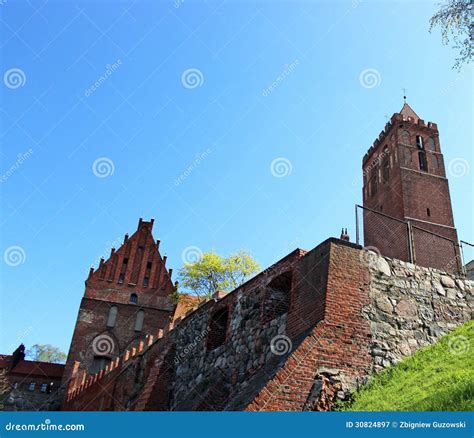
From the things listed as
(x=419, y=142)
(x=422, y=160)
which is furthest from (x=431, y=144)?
(x=422, y=160)

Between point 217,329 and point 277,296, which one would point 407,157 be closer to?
point 217,329

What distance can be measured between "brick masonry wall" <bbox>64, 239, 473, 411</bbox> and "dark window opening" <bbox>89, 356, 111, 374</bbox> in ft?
69.0

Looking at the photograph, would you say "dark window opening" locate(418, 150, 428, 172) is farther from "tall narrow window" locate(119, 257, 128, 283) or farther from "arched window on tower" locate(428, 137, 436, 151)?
"tall narrow window" locate(119, 257, 128, 283)

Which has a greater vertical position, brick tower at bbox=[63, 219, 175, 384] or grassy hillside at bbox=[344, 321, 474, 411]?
brick tower at bbox=[63, 219, 175, 384]

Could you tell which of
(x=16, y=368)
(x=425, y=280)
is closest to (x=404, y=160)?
(x=425, y=280)

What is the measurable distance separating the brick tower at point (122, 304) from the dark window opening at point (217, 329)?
20.5 metres

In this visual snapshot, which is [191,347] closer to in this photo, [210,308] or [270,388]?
[210,308]

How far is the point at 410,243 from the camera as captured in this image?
1045 cm

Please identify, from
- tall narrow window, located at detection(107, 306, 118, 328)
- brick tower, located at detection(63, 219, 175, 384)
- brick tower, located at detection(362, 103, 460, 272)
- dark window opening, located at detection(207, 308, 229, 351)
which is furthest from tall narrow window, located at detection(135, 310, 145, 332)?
dark window opening, located at detection(207, 308, 229, 351)

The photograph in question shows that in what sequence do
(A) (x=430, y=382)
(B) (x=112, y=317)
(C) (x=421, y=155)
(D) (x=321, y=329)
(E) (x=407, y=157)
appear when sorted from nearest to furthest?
(A) (x=430, y=382) → (D) (x=321, y=329) → (B) (x=112, y=317) → (E) (x=407, y=157) → (C) (x=421, y=155)

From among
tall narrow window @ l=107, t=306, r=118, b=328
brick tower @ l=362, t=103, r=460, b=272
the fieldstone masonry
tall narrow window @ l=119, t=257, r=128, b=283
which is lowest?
the fieldstone masonry

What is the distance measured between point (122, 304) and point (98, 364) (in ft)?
14.6

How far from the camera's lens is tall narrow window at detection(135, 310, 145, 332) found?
33.8 m

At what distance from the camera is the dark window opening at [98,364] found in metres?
31.6
